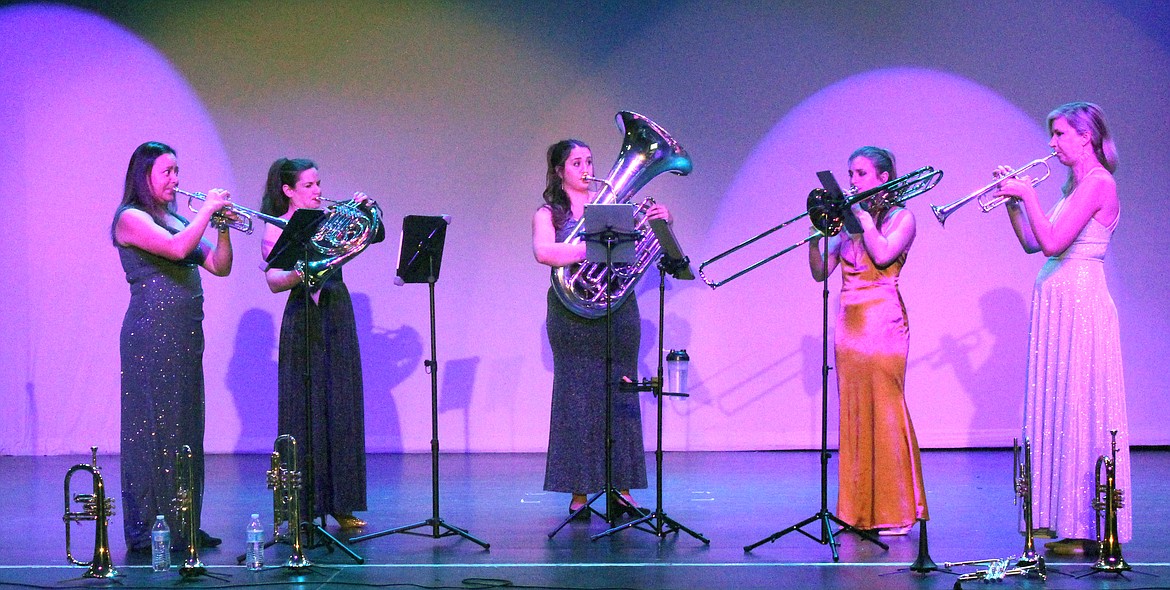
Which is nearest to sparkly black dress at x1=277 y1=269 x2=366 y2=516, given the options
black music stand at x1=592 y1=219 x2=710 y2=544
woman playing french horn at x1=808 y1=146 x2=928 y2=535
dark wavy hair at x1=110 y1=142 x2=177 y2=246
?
dark wavy hair at x1=110 y1=142 x2=177 y2=246

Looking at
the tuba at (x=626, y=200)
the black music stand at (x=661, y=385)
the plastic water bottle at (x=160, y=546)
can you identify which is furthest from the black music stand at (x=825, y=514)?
the plastic water bottle at (x=160, y=546)

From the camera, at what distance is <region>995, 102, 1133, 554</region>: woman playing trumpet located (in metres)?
4.57

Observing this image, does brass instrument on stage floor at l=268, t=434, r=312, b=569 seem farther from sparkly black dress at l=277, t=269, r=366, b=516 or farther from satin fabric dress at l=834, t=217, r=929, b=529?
satin fabric dress at l=834, t=217, r=929, b=529

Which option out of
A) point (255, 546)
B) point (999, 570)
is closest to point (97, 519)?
point (255, 546)

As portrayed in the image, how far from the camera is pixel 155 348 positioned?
15.8ft

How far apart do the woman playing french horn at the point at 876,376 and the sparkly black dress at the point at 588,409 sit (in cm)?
103

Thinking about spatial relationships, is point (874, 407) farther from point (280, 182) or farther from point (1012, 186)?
point (280, 182)

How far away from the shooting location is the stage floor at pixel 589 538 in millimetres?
4234

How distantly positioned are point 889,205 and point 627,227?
1.18m

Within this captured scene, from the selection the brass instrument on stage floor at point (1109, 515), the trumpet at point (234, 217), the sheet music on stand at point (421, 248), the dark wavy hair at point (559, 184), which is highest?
the dark wavy hair at point (559, 184)

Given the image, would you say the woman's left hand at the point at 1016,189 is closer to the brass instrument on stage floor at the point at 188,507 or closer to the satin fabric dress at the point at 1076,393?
the satin fabric dress at the point at 1076,393

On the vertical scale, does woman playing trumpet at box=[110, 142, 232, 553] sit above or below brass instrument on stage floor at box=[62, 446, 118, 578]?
above

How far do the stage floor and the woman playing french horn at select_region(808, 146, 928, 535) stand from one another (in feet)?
0.57

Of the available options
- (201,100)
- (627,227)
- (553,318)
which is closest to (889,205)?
(627,227)
